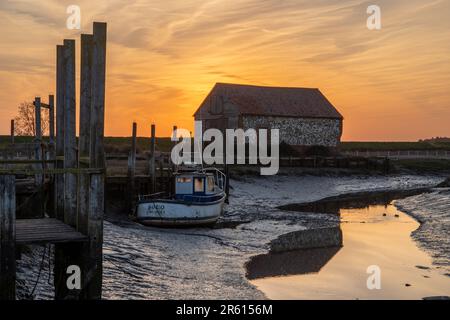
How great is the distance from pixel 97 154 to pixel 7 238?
2.10 meters

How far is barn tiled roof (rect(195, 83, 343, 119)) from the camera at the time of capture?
57.5m

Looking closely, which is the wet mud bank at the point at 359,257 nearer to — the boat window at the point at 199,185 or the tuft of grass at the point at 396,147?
the boat window at the point at 199,185

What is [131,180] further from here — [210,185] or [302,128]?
[302,128]

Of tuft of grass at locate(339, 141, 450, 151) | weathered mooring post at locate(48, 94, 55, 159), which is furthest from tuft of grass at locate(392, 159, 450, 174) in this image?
weathered mooring post at locate(48, 94, 55, 159)

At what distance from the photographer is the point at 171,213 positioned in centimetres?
2328

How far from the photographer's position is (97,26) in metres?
9.95

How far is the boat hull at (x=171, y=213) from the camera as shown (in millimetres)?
23266

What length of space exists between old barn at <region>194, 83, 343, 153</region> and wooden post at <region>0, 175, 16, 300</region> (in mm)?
46427

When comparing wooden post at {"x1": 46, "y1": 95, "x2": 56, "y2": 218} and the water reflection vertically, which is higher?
wooden post at {"x1": 46, "y1": 95, "x2": 56, "y2": 218}

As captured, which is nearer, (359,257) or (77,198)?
(77,198)

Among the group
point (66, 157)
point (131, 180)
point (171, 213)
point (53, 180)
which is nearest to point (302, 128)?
point (131, 180)

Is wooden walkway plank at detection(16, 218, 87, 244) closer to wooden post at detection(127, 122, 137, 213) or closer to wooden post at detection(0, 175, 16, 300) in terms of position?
wooden post at detection(0, 175, 16, 300)
